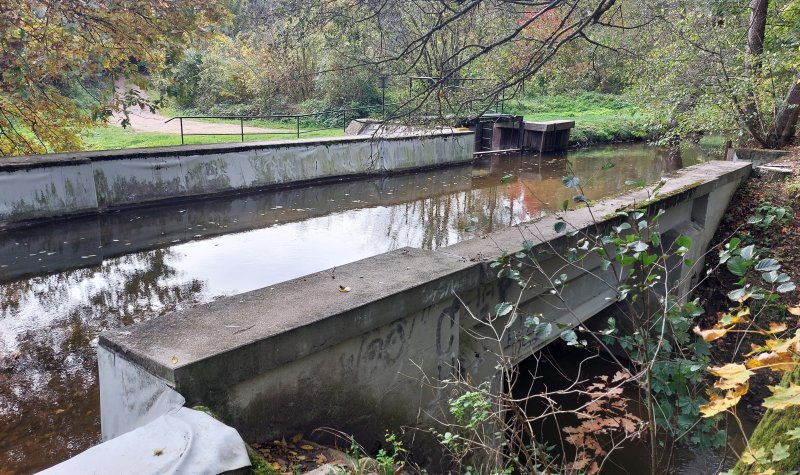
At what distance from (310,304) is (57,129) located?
10.1 meters

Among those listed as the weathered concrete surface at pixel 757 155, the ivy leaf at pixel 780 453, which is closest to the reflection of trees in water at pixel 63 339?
the ivy leaf at pixel 780 453

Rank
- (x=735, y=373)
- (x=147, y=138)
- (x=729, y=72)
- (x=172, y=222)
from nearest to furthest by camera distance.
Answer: (x=735, y=373)
(x=172, y=222)
(x=729, y=72)
(x=147, y=138)

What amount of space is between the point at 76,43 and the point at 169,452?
1027 centimetres

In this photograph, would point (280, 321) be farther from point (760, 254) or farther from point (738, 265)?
point (760, 254)

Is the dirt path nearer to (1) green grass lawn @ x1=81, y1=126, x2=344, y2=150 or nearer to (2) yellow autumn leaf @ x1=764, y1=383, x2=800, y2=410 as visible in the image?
(1) green grass lawn @ x1=81, y1=126, x2=344, y2=150

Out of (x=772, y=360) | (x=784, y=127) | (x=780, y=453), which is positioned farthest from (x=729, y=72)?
(x=780, y=453)

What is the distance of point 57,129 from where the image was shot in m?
11.9

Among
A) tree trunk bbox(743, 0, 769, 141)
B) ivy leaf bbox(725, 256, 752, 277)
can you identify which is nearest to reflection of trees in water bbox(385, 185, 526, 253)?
tree trunk bbox(743, 0, 769, 141)

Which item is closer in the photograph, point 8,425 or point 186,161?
point 8,425

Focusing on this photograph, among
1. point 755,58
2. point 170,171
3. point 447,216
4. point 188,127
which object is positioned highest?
point 755,58

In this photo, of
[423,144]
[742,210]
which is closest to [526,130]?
[423,144]

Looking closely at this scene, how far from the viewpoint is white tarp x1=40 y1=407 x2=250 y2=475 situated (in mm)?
2545

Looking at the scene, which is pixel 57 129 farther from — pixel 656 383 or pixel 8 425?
pixel 656 383

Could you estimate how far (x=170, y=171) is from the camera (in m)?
12.0
